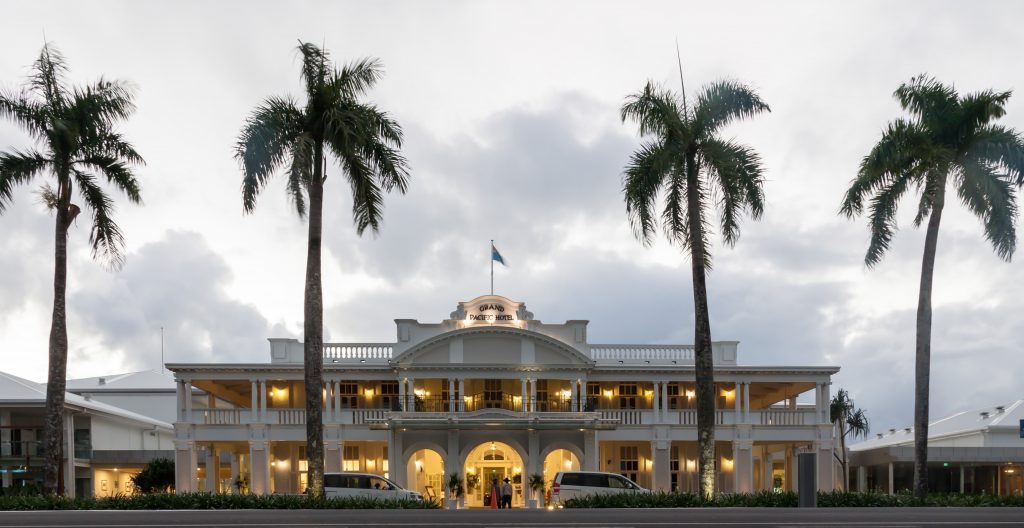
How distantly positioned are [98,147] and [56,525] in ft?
49.3

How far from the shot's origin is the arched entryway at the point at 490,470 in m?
48.8

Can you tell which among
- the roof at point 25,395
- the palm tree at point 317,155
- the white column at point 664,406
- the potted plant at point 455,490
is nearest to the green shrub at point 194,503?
the palm tree at point 317,155

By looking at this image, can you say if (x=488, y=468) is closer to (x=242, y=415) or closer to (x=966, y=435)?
(x=242, y=415)

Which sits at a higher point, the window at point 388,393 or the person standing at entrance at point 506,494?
the window at point 388,393

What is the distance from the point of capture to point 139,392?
73.9m

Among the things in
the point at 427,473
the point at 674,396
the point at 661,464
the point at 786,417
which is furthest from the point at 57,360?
the point at 786,417

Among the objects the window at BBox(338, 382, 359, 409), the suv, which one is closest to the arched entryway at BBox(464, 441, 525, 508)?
the window at BBox(338, 382, 359, 409)

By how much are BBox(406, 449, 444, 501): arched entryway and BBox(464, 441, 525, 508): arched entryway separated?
5.22 ft

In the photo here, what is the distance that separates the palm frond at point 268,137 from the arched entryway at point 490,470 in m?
24.0

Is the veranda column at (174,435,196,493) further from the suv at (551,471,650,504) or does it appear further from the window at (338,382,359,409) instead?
the suv at (551,471,650,504)

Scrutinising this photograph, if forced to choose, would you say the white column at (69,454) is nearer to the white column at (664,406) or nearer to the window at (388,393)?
the window at (388,393)

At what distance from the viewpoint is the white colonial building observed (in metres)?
46.9

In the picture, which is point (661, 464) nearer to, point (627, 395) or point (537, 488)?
point (627, 395)

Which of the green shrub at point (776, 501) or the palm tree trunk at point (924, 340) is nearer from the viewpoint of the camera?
the green shrub at point (776, 501)
